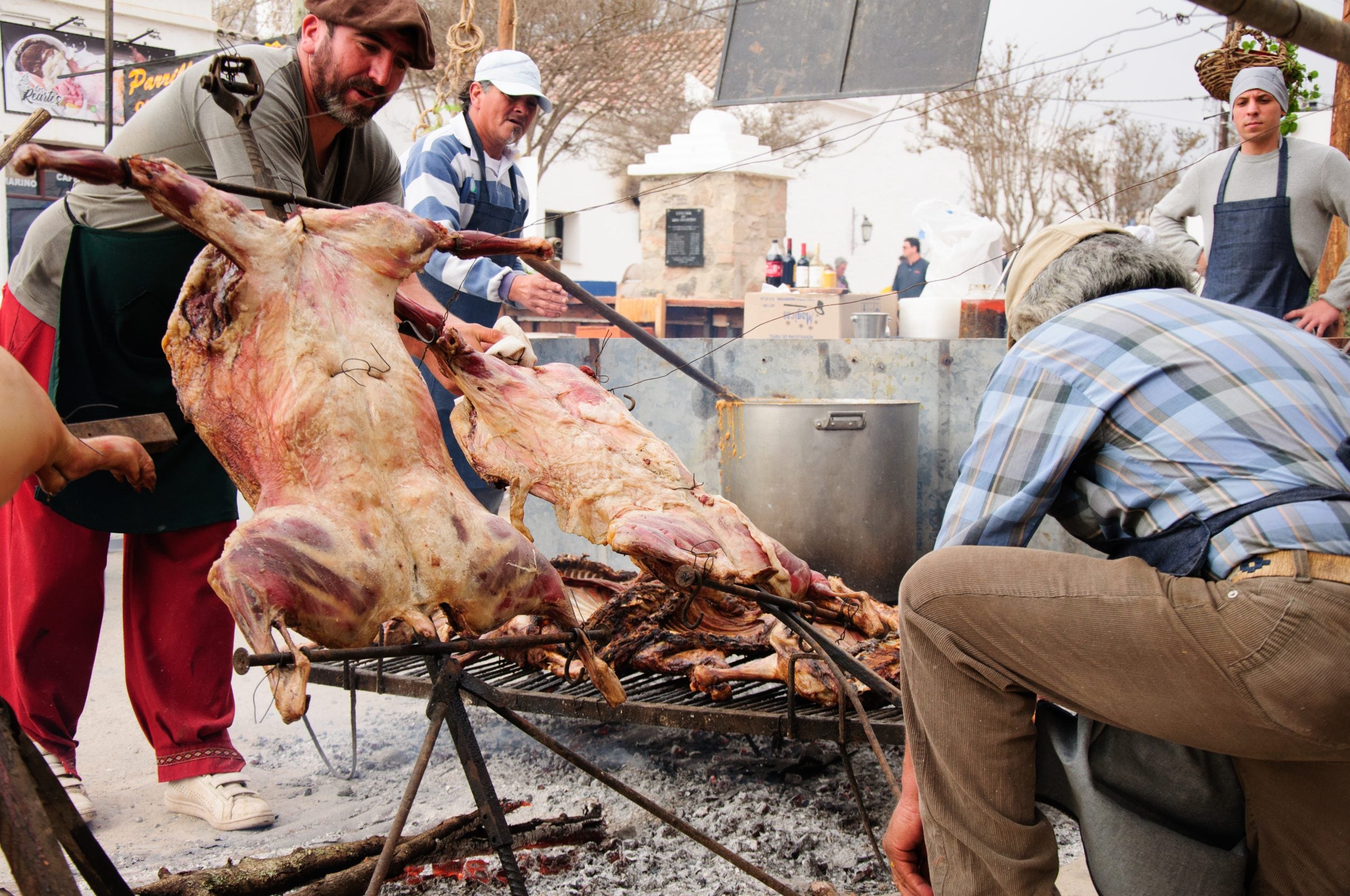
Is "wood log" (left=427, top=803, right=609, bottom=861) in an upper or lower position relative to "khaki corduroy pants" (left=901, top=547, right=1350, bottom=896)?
lower

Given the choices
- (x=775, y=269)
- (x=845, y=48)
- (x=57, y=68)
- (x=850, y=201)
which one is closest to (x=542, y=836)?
(x=845, y=48)

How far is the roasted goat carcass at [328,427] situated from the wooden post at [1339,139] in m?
5.53

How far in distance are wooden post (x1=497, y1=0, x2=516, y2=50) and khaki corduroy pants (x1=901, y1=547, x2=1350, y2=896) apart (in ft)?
21.5

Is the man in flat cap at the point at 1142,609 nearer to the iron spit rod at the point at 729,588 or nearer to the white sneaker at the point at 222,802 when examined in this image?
the iron spit rod at the point at 729,588

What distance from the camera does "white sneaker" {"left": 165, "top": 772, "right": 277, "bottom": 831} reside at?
121 inches

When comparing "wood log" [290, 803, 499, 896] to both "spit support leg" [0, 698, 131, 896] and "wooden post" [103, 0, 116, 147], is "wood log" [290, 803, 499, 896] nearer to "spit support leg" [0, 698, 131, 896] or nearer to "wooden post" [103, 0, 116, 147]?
"spit support leg" [0, 698, 131, 896]

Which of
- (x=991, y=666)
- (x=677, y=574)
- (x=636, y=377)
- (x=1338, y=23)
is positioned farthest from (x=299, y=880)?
(x=636, y=377)

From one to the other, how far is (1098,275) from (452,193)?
3187 mm

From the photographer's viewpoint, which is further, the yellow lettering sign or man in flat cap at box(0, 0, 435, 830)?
the yellow lettering sign

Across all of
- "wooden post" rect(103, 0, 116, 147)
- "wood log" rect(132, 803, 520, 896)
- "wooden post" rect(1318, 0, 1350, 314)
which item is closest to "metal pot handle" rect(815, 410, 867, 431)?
"wood log" rect(132, 803, 520, 896)

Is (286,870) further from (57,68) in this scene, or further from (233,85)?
(57,68)

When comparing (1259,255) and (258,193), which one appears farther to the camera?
(1259,255)

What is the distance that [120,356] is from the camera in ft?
9.61

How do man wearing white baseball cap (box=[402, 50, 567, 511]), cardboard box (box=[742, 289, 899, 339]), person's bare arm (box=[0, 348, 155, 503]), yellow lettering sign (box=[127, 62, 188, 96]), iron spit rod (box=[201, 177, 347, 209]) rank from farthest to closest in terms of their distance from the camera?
yellow lettering sign (box=[127, 62, 188, 96])
cardboard box (box=[742, 289, 899, 339])
man wearing white baseball cap (box=[402, 50, 567, 511])
iron spit rod (box=[201, 177, 347, 209])
person's bare arm (box=[0, 348, 155, 503])
